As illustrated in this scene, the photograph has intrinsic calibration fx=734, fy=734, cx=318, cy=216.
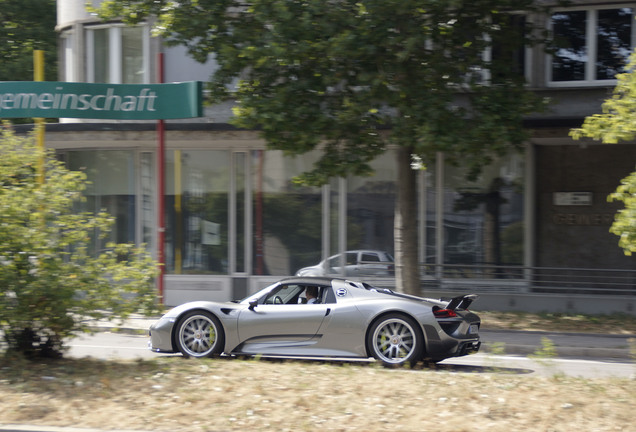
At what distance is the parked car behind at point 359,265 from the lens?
701 inches

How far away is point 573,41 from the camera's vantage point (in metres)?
17.2

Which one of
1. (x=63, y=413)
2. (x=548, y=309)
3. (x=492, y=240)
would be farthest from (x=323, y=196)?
(x=63, y=413)

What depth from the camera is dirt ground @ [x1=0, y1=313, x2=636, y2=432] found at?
6238mm

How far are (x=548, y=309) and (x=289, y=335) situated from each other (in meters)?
8.91

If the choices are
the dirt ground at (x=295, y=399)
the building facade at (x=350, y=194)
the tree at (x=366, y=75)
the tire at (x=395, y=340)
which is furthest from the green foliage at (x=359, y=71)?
the dirt ground at (x=295, y=399)

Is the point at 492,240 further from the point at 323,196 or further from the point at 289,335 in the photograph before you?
the point at 289,335

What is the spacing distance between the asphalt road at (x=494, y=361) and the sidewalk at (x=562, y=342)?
131 millimetres

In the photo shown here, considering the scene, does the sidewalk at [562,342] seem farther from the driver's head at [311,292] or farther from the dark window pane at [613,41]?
the dark window pane at [613,41]

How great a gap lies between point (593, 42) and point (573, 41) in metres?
0.44

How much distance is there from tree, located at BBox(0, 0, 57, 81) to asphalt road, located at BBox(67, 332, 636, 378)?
17292 millimetres

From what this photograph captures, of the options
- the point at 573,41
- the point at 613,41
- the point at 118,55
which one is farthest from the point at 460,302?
the point at 118,55

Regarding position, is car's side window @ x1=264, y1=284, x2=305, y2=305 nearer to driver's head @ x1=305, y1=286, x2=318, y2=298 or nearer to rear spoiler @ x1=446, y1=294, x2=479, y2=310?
driver's head @ x1=305, y1=286, x2=318, y2=298

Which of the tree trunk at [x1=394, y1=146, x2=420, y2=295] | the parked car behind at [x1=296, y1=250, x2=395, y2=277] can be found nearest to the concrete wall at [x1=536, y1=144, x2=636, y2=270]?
the parked car behind at [x1=296, y1=250, x2=395, y2=277]

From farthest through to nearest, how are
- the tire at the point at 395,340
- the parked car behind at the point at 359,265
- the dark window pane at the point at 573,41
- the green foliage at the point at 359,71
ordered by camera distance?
the parked car behind at the point at 359,265, the dark window pane at the point at 573,41, the green foliage at the point at 359,71, the tire at the point at 395,340
